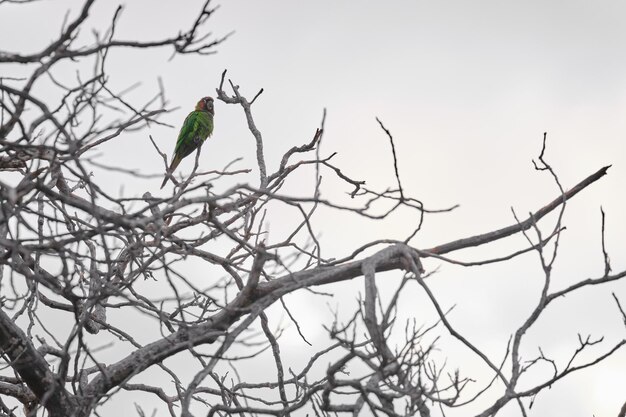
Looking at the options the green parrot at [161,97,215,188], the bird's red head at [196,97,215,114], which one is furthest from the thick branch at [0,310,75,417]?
the bird's red head at [196,97,215,114]

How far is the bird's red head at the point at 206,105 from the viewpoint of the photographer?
12.1m

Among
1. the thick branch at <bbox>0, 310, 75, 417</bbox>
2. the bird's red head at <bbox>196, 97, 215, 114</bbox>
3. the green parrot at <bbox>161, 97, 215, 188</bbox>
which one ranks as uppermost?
the bird's red head at <bbox>196, 97, 215, 114</bbox>

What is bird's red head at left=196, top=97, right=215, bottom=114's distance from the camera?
12062 millimetres

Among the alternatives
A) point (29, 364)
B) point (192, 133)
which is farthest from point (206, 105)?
point (29, 364)

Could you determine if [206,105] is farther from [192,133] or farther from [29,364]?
[29,364]

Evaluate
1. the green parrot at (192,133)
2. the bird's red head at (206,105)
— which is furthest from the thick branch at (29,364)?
the bird's red head at (206,105)

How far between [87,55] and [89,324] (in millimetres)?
3044

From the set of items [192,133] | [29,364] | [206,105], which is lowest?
[29,364]

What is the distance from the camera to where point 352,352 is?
3299 mm

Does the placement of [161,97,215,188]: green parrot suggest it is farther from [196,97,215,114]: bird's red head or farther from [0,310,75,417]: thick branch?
[0,310,75,417]: thick branch

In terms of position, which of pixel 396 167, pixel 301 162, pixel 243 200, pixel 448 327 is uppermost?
pixel 301 162

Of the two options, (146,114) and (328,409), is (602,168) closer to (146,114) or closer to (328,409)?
(328,409)

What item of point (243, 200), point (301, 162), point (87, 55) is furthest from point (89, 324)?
point (87, 55)

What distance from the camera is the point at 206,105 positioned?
12.1m
